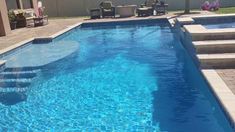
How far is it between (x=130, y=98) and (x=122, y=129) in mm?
1436

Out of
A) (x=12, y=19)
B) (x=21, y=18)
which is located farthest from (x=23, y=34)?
(x=21, y=18)

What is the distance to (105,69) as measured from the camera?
9.23 meters

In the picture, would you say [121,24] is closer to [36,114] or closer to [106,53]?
[106,53]

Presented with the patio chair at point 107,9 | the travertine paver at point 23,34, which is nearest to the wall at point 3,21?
the travertine paver at point 23,34

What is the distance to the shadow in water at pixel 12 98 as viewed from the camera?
711 cm

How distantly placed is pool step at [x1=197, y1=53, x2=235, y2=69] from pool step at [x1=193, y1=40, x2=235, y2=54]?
49 centimetres

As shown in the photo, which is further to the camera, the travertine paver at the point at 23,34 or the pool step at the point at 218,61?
the travertine paver at the point at 23,34

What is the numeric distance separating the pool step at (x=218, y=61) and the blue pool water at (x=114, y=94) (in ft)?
1.16

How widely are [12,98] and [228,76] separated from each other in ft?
16.1

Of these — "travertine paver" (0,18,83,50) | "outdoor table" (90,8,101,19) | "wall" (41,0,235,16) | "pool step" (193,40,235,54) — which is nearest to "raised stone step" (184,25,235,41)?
"pool step" (193,40,235,54)

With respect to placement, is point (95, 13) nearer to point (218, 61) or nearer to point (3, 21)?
point (3, 21)

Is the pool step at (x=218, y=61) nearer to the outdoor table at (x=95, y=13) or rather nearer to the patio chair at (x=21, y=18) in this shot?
the patio chair at (x=21, y=18)

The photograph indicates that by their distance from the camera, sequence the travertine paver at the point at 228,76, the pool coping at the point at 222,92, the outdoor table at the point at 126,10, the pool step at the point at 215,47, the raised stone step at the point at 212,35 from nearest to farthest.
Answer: the pool coping at the point at 222,92
the travertine paver at the point at 228,76
the pool step at the point at 215,47
the raised stone step at the point at 212,35
the outdoor table at the point at 126,10

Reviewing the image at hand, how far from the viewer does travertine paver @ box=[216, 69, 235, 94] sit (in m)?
5.67
